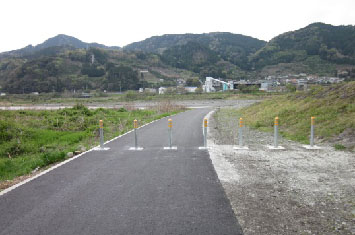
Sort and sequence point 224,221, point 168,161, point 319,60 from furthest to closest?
point 319,60
point 168,161
point 224,221

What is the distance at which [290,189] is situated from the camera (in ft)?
19.4

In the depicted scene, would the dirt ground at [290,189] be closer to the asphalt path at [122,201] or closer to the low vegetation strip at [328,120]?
the asphalt path at [122,201]

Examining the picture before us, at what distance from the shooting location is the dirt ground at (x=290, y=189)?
4299mm

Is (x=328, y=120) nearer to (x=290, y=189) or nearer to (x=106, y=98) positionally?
(x=290, y=189)

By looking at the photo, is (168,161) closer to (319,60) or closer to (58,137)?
(58,137)

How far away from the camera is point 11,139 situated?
11.9 meters

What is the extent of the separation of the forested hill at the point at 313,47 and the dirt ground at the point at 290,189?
430 ft

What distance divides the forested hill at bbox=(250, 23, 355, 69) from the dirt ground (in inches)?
5164

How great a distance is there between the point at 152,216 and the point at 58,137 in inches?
418

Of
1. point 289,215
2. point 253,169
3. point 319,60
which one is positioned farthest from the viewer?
point 319,60

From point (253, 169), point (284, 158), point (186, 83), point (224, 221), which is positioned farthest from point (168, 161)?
point (186, 83)

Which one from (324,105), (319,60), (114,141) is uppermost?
(319,60)

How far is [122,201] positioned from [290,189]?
11.4 ft

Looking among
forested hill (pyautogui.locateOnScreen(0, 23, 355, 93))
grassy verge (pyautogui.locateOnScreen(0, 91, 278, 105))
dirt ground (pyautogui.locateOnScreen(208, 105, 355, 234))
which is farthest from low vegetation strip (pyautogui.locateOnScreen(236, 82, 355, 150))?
forested hill (pyautogui.locateOnScreen(0, 23, 355, 93))
